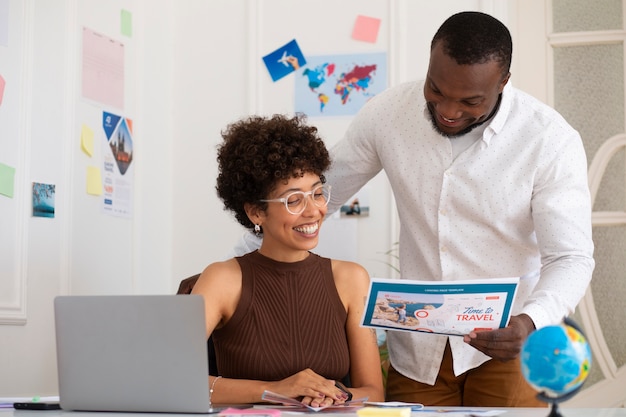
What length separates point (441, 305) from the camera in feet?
5.86

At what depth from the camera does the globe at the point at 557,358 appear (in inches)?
43.1

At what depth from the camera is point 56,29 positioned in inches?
120

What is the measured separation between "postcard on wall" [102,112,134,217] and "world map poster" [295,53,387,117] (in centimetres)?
71

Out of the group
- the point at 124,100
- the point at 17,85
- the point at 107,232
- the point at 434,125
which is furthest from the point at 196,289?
the point at 124,100

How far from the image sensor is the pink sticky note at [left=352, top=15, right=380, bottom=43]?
3.67 metres

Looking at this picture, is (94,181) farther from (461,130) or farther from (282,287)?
(461,130)

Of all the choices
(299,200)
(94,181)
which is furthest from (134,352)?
(94,181)

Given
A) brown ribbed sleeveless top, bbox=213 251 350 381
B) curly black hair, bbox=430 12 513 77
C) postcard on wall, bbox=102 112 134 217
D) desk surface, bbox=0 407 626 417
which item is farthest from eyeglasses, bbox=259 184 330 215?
postcard on wall, bbox=102 112 134 217

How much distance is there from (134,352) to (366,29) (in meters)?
2.37

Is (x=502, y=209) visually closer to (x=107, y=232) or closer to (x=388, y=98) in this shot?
(x=388, y=98)

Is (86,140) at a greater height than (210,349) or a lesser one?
greater

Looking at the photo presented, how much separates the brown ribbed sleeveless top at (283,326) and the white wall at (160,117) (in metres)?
1.08

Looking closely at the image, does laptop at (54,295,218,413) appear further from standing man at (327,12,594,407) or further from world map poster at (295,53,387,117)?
world map poster at (295,53,387,117)

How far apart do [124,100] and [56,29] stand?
1.60ft
